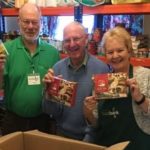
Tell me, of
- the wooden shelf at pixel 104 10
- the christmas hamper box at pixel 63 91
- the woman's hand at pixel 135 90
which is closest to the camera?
the woman's hand at pixel 135 90

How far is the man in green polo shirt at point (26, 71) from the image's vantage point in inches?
94.3

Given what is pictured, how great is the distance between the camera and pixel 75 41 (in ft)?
6.84

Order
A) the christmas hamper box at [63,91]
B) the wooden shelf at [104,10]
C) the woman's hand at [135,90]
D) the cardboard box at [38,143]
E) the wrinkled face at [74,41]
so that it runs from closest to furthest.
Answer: the cardboard box at [38,143], the woman's hand at [135,90], the christmas hamper box at [63,91], the wrinkled face at [74,41], the wooden shelf at [104,10]

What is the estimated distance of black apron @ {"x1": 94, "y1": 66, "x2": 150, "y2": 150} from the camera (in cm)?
178

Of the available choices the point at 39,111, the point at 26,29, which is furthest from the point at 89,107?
the point at 26,29

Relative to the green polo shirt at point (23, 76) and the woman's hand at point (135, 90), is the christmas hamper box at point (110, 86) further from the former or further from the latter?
the green polo shirt at point (23, 76)

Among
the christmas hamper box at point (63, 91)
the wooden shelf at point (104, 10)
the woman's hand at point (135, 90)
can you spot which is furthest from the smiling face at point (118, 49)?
the wooden shelf at point (104, 10)

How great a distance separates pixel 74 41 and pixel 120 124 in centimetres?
61

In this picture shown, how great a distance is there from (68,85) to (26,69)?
1.84 feet

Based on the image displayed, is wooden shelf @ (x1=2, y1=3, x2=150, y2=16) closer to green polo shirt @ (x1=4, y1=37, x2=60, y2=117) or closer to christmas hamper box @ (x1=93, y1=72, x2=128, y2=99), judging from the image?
green polo shirt @ (x1=4, y1=37, x2=60, y2=117)

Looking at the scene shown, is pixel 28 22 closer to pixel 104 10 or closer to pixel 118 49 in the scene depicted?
pixel 104 10

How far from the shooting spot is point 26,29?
2.40 meters

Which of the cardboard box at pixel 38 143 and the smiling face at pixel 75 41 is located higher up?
the smiling face at pixel 75 41

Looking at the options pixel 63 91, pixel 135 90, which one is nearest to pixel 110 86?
pixel 135 90
